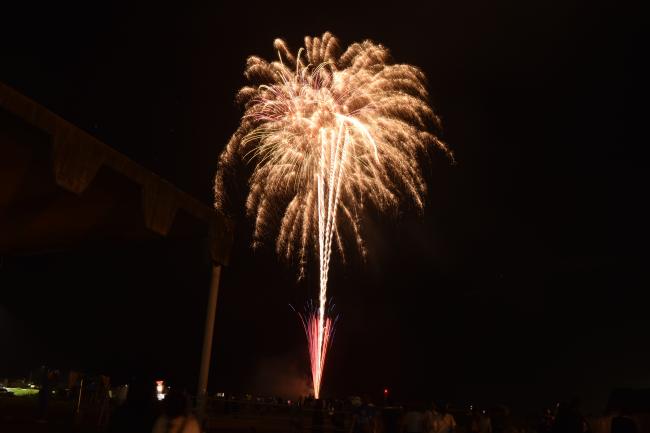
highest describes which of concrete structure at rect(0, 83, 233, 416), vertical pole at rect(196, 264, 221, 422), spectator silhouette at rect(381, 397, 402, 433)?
concrete structure at rect(0, 83, 233, 416)

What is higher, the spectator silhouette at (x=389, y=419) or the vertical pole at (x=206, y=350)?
the vertical pole at (x=206, y=350)

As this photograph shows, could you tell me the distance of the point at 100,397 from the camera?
13336mm

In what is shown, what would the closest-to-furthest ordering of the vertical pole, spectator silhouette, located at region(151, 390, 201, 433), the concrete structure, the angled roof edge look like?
spectator silhouette, located at region(151, 390, 201, 433), the angled roof edge, the concrete structure, the vertical pole

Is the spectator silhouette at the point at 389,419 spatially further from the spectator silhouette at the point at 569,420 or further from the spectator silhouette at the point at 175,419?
the spectator silhouette at the point at 175,419

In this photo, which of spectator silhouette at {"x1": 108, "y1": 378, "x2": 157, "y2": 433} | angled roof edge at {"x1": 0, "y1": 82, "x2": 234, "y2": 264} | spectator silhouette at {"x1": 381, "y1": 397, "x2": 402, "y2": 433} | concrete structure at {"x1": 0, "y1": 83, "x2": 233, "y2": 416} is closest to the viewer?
spectator silhouette at {"x1": 108, "y1": 378, "x2": 157, "y2": 433}

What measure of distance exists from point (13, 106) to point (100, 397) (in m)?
9.57

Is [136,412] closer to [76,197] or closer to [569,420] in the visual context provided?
[76,197]

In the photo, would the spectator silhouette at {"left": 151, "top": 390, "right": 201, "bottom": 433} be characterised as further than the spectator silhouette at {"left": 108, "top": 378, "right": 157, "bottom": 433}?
No

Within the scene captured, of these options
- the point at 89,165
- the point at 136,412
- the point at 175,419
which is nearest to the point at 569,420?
the point at 175,419

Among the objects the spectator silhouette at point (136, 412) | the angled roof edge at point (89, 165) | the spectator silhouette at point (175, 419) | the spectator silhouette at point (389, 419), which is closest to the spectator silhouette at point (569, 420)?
the spectator silhouette at point (175, 419)

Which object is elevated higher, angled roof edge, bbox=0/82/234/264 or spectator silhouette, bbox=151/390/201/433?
angled roof edge, bbox=0/82/234/264

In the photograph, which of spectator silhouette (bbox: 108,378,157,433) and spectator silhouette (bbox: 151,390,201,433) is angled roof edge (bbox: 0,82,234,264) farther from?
spectator silhouette (bbox: 151,390,201,433)

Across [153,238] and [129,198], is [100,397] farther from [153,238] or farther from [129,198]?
[129,198]

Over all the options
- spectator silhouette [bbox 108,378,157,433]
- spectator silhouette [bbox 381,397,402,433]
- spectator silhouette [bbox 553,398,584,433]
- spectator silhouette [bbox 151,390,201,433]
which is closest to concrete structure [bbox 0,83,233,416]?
spectator silhouette [bbox 108,378,157,433]
